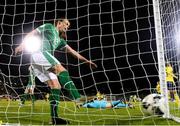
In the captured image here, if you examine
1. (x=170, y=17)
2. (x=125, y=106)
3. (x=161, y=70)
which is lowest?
(x=125, y=106)

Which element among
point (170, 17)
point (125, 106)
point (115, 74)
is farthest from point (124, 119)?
point (115, 74)

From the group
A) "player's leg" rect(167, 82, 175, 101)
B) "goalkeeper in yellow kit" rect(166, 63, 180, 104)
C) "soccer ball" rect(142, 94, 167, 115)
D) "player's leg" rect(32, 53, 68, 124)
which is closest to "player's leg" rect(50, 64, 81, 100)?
"player's leg" rect(32, 53, 68, 124)

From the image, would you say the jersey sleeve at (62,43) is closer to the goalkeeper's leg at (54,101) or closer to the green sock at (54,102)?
the goalkeeper's leg at (54,101)

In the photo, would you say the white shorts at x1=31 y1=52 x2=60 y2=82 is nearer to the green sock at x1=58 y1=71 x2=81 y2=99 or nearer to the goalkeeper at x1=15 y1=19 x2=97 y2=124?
the goalkeeper at x1=15 y1=19 x2=97 y2=124

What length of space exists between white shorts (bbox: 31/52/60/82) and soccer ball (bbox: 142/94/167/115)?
1.19 m

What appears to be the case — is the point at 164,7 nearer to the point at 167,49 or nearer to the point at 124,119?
the point at 167,49

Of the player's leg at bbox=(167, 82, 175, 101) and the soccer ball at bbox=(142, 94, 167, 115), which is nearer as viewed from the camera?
the soccer ball at bbox=(142, 94, 167, 115)

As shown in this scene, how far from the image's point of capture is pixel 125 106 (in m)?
7.16

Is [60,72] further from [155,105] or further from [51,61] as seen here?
[155,105]

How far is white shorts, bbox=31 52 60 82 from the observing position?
16.3 ft

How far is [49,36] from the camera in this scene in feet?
16.8

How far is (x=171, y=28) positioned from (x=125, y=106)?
2124 millimetres

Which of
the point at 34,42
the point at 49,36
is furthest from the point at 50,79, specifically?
the point at 34,42

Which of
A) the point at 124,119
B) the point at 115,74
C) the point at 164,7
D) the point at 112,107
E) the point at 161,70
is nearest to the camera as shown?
the point at 161,70
